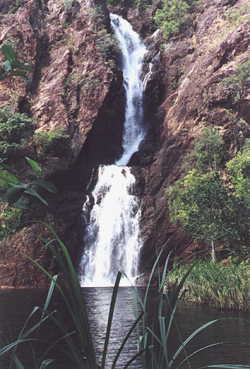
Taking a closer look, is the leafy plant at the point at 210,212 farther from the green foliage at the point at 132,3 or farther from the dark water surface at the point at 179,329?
the green foliage at the point at 132,3

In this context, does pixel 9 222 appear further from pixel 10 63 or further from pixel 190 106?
pixel 10 63

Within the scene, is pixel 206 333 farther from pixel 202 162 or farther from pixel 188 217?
pixel 202 162

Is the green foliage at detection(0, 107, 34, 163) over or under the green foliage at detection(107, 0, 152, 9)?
under

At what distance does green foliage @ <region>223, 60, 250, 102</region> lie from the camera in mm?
34625

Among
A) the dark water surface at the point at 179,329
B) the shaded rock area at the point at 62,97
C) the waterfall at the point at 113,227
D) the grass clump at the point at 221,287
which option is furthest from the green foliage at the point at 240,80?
the dark water surface at the point at 179,329

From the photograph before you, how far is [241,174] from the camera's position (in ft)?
90.9

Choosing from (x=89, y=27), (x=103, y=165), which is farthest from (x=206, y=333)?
(x=89, y=27)

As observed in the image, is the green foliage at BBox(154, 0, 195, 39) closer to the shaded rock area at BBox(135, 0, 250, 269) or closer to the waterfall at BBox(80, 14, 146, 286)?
the shaded rock area at BBox(135, 0, 250, 269)

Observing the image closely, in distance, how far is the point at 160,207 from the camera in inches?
1293

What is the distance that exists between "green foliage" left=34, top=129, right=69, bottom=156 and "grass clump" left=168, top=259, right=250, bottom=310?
19108 millimetres

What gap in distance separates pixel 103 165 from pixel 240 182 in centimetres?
1225

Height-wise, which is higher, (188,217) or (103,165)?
(103,165)

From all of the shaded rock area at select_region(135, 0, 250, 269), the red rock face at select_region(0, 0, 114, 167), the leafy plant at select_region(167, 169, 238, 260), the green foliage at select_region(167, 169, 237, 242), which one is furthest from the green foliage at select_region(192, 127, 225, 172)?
the red rock face at select_region(0, 0, 114, 167)

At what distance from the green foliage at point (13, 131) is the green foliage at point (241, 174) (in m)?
16.3
